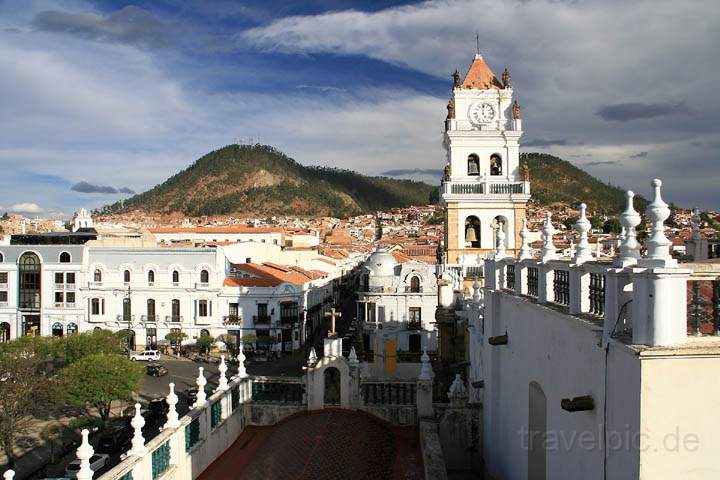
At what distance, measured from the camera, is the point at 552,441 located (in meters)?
6.62

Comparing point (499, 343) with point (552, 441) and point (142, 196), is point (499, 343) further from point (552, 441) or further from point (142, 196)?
point (142, 196)

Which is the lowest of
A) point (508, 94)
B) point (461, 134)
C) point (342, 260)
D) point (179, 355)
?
point (179, 355)

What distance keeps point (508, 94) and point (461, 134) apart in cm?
268

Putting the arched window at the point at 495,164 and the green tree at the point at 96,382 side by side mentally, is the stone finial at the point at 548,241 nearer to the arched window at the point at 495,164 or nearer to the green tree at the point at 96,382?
the arched window at the point at 495,164

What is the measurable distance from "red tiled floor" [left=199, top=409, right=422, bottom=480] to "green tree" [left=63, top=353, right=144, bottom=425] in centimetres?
1450

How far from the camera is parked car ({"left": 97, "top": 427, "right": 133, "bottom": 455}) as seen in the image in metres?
22.1

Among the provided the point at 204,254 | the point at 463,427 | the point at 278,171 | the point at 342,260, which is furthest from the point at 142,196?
the point at 463,427

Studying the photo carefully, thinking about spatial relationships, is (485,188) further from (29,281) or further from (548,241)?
(29,281)

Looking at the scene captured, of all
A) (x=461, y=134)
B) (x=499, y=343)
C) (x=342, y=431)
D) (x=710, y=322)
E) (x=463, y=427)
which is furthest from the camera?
(x=461, y=134)

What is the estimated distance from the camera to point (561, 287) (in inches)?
257

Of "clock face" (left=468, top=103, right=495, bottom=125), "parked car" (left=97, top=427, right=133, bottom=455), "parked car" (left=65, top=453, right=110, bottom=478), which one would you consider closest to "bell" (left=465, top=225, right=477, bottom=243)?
"clock face" (left=468, top=103, right=495, bottom=125)

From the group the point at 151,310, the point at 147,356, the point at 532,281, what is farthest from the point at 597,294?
the point at 151,310

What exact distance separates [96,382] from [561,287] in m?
21.8

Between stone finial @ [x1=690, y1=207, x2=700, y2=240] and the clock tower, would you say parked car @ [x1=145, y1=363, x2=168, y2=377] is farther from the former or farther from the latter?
stone finial @ [x1=690, y1=207, x2=700, y2=240]
